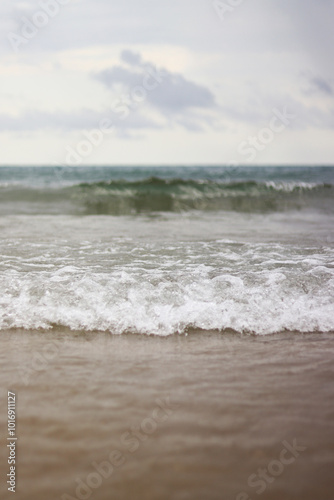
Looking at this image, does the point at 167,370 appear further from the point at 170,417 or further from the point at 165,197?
the point at 165,197

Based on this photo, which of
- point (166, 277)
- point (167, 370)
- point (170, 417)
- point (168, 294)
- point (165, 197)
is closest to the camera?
point (170, 417)

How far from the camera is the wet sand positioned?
1889 millimetres

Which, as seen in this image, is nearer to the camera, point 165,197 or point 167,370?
point 167,370

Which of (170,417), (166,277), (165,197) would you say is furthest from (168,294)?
(165,197)

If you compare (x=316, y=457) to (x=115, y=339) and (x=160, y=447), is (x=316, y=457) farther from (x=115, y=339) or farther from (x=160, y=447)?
(x=115, y=339)

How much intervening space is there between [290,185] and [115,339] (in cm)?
1789

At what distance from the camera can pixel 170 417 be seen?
7.73 ft

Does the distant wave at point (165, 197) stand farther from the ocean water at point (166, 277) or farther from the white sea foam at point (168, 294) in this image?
the white sea foam at point (168, 294)

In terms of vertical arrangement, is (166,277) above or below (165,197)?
below

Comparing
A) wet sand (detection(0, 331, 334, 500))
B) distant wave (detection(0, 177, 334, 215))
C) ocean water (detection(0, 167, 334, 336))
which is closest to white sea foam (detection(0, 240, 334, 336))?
ocean water (detection(0, 167, 334, 336))

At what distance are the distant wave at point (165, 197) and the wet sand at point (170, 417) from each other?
9817 millimetres

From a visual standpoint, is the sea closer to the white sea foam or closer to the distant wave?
the white sea foam

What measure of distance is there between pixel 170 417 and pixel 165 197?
1434cm

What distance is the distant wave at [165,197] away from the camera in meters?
14.1
